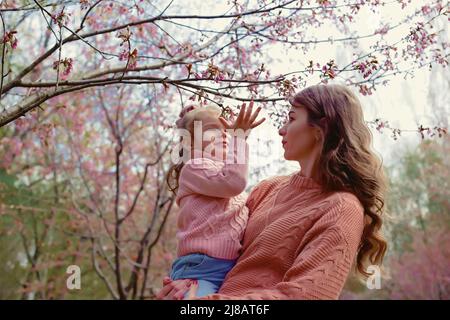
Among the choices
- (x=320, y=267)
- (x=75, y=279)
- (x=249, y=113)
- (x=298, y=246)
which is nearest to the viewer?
(x=320, y=267)

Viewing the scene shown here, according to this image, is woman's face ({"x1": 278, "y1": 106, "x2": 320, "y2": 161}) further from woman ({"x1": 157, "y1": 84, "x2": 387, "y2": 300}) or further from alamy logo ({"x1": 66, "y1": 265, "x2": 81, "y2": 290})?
alamy logo ({"x1": 66, "y1": 265, "x2": 81, "y2": 290})

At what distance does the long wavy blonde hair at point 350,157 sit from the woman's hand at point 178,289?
48 centimetres

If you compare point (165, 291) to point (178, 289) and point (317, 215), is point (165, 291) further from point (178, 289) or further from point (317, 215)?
point (317, 215)

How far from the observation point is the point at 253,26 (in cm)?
288

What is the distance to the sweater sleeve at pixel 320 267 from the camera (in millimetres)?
1333

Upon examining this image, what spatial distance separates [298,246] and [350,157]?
1.01ft

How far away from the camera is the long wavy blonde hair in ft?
5.19

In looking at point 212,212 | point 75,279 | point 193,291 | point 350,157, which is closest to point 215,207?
point 212,212

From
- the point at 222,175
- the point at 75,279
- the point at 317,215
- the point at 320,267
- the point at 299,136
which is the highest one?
the point at 299,136

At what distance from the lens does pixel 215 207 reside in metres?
1.69

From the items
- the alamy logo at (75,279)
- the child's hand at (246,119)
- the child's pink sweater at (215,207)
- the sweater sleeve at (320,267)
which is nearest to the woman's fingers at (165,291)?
the child's pink sweater at (215,207)
